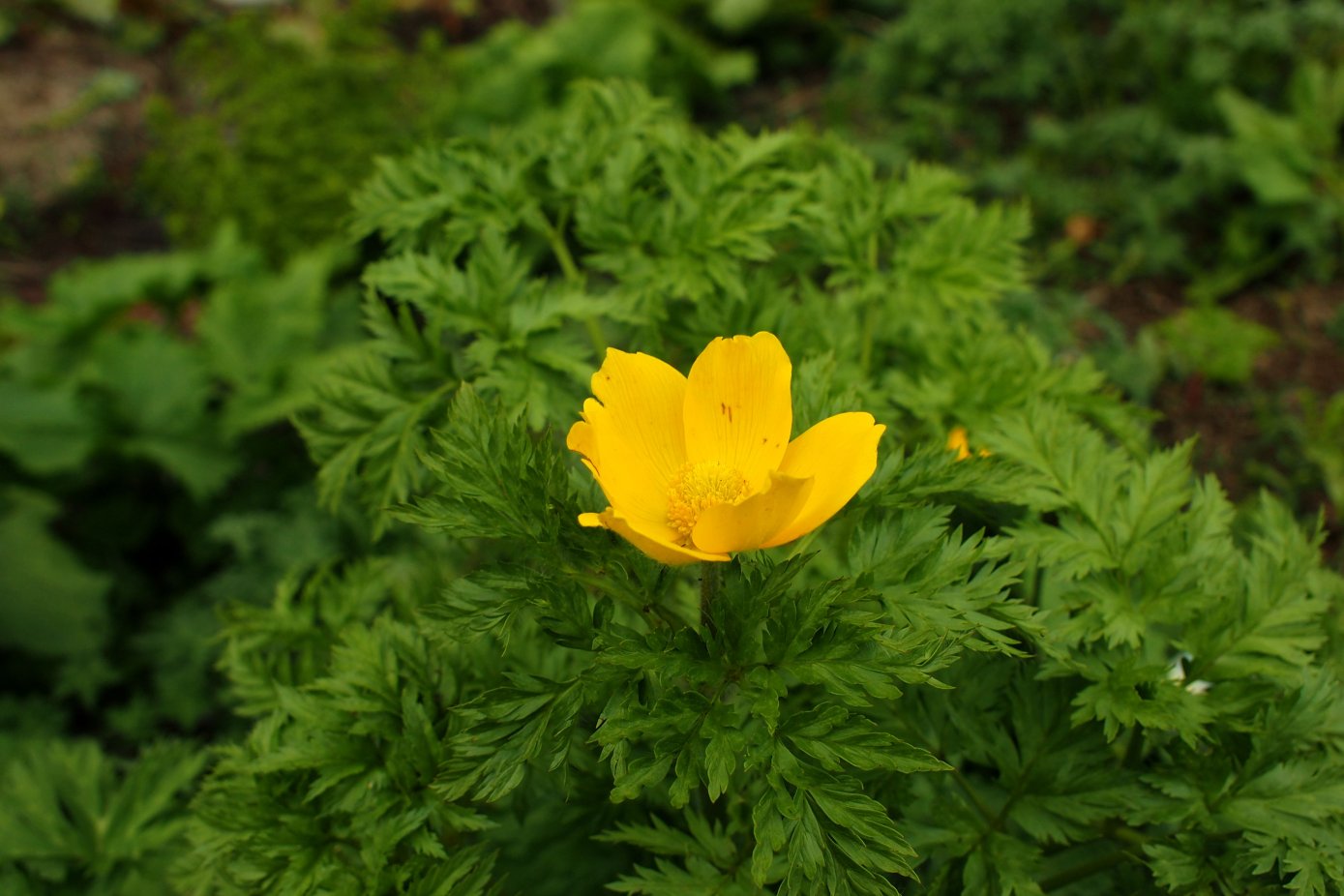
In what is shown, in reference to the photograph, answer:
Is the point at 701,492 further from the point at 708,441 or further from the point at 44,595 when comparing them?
the point at 44,595

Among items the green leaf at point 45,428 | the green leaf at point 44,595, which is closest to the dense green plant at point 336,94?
the green leaf at point 45,428

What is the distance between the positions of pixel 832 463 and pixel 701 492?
19 cm

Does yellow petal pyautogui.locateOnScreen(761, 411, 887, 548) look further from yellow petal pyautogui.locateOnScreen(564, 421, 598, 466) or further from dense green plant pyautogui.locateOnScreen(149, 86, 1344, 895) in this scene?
yellow petal pyautogui.locateOnScreen(564, 421, 598, 466)

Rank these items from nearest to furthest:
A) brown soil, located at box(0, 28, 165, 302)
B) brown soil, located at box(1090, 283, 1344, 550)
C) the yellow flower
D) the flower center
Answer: the yellow flower < the flower center < brown soil, located at box(1090, 283, 1344, 550) < brown soil, located at box(0, 28, 165, 302)

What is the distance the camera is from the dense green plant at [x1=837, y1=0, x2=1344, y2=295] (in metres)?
4.02

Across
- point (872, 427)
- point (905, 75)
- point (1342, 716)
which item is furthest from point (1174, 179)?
point (872, 427)

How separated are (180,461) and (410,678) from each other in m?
2.13

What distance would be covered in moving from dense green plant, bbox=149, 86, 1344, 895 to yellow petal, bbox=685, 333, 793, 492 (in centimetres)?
14

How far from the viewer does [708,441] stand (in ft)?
4.80

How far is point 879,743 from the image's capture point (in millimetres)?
1307

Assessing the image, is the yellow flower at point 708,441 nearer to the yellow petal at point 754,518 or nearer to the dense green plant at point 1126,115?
the yellow petal at point 754,518

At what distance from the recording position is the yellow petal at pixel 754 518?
1.20 metres

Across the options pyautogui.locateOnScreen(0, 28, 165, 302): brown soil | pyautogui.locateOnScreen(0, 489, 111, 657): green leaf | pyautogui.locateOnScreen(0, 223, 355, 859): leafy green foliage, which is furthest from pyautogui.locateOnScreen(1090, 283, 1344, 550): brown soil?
pyautogui.locateOnScreen(0, 28, 165, 302): brown soil

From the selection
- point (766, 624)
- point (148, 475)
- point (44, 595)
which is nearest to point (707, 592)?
point (766, 624)
